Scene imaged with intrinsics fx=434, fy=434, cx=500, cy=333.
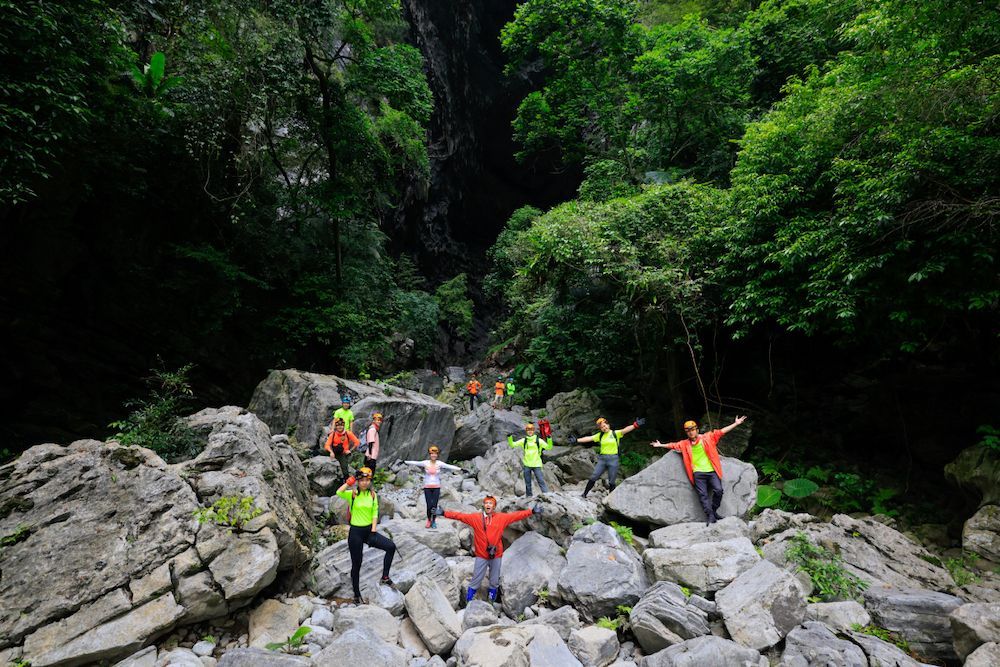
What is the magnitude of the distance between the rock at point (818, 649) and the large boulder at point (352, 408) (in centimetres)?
956

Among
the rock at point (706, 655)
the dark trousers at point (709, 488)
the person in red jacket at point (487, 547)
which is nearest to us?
the rock at point (706, 655)

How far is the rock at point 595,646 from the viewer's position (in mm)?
4871

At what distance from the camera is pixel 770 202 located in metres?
9.60

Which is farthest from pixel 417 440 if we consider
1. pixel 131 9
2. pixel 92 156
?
pixel 131 9

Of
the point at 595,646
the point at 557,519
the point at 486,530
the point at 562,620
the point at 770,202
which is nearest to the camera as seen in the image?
the point at 595,646

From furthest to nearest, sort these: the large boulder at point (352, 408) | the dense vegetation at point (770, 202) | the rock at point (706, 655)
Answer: the large boulder at point (352, 408) < the dense vegetation at point (770, 202) < the rock at point (706, 655)

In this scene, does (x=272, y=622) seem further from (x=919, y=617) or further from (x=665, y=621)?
(x=919, y=617)

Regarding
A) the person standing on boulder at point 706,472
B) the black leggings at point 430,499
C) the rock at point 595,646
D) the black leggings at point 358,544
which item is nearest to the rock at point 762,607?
the rock at point 595,646

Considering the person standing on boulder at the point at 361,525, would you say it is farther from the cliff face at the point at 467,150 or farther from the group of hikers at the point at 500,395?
the cliff face at the point at 467,150

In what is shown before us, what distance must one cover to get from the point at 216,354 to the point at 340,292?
4.43m

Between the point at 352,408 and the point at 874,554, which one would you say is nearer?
the point at 874,554

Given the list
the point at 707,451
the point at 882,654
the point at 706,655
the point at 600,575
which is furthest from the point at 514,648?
the point at 707,451

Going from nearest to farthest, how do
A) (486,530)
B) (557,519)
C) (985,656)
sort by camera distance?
(985,656)
(486,530)
(557,519)

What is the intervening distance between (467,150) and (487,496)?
3047cm
